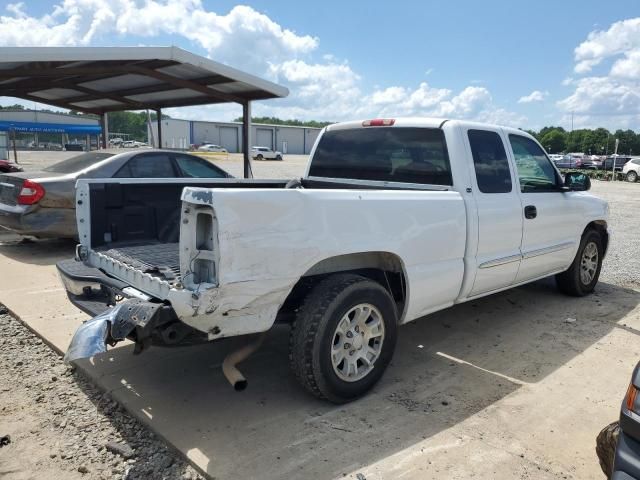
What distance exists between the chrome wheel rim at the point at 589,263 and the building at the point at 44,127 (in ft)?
44.8

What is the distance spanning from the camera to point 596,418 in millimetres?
3500

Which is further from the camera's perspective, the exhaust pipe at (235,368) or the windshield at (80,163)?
the windshield at (80,163)

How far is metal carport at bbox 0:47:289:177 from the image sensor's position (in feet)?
24.5

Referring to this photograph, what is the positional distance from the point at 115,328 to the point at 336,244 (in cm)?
135

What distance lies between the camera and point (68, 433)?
127 inches

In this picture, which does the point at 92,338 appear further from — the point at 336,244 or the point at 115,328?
the point at 336,244

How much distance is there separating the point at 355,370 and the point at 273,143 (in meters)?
78.2

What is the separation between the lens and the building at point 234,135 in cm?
7106

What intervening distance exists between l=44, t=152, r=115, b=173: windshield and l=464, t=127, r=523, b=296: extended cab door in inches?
228

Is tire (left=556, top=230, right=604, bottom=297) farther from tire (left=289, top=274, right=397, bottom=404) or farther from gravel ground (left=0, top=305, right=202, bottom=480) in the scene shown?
gravel ground (left=0, top=305, right=202, bottom=480)

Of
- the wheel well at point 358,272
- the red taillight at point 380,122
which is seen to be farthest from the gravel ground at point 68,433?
the red taillight at point 380,122

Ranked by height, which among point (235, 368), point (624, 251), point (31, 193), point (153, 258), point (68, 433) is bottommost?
point (68, 433)

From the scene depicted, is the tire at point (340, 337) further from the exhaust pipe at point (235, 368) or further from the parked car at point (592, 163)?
the parked car at point (592, 163)

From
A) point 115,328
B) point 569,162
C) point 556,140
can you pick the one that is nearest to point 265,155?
point 569,162
